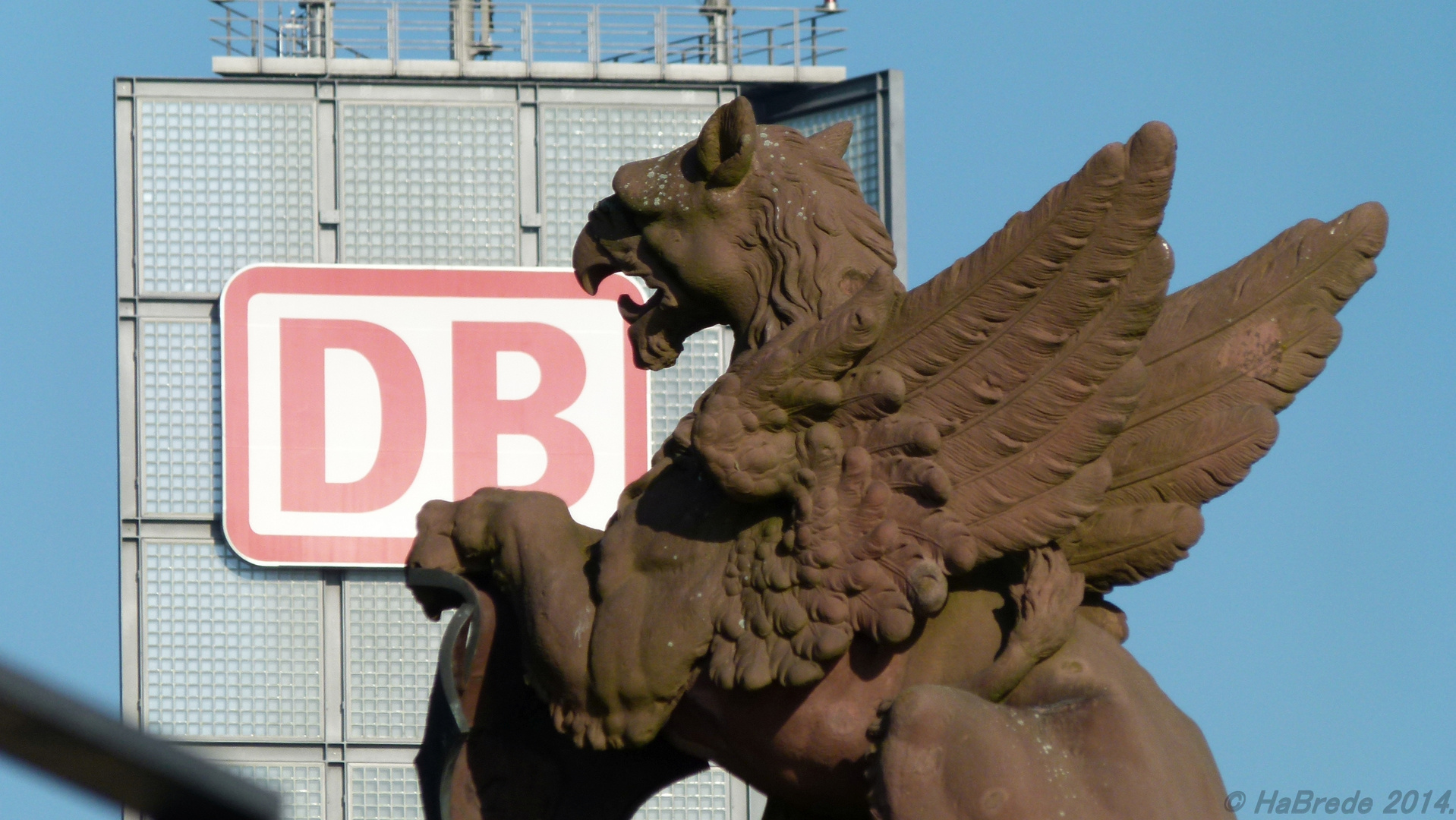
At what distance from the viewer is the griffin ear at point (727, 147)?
15.6 feet

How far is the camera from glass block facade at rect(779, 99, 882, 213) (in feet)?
48.4

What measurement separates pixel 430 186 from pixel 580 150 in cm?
111

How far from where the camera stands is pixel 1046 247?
175 inches

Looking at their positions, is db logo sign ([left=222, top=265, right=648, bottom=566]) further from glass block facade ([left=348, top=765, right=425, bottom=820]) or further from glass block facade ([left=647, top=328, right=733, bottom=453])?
glass block facade ([left=348, top=765, right=425, bottom=820])

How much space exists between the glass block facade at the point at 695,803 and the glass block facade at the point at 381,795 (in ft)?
5.21

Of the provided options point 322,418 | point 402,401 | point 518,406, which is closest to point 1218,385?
point 518,406

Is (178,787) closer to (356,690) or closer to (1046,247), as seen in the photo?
(1046,247)

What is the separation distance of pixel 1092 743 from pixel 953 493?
24.2 inches

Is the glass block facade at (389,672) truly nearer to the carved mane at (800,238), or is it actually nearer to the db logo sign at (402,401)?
the db logo sign at (402,401)

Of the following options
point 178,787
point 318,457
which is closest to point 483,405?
point 318,457

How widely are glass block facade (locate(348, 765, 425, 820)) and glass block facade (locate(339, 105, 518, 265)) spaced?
3.59m

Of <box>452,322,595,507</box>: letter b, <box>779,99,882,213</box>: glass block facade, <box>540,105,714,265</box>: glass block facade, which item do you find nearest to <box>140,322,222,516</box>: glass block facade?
<box>452,322,595,507</box>: letter b

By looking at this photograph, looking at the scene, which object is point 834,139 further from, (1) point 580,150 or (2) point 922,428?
(1) point 580,150

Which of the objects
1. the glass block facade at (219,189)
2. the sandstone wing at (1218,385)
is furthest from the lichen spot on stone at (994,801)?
the glass block facade at (219,189)
